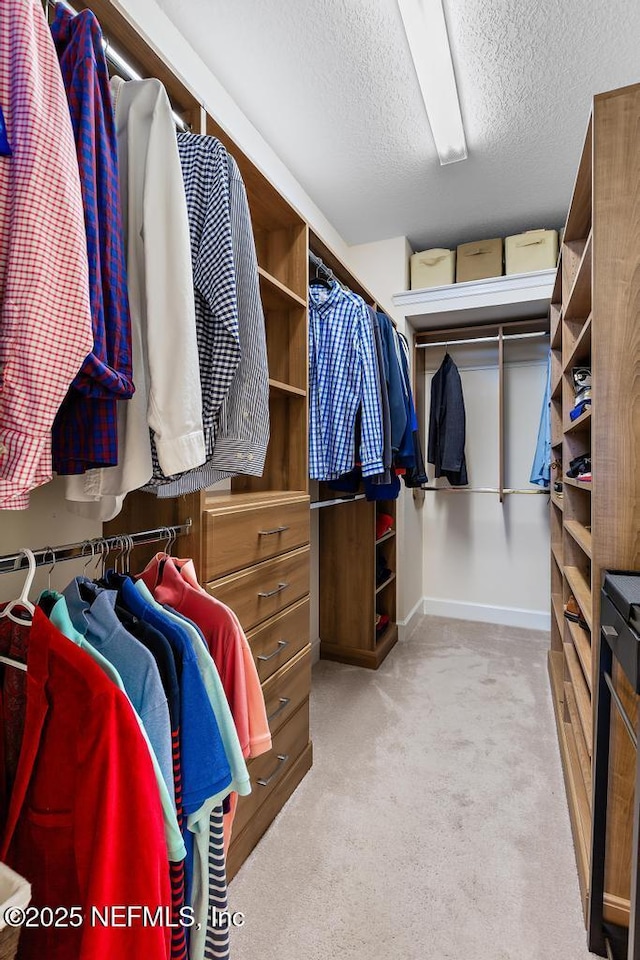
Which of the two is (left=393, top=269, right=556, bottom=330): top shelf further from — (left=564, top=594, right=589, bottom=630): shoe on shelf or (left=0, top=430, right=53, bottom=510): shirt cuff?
(left=0, top=430, right=53, bottom=510): shirt cuff

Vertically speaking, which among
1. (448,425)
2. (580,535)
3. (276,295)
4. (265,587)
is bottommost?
(265,587)

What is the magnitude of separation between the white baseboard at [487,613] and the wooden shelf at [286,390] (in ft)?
8.48

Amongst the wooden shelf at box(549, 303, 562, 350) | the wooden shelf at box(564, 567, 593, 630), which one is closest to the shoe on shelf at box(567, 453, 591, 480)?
the wooden shelf at box(564, 567, 593, 630)

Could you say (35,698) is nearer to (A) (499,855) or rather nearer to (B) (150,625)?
(B) (150,625)

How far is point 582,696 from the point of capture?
1589 millimetres

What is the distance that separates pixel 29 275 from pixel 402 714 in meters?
2.29

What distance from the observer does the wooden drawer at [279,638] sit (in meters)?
1.45

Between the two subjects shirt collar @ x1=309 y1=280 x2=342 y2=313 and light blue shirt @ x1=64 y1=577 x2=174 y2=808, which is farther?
shirt collar @ x1=309 y1=280 x2=342 y2=313

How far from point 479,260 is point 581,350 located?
169cm

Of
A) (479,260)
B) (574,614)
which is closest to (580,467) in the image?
(574,614)

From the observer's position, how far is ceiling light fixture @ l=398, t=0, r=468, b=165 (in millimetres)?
1632

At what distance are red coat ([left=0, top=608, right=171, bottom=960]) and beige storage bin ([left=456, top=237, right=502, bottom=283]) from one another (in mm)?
3237

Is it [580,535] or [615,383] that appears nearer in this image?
[615,383]

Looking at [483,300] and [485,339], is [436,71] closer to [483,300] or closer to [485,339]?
[483,300]
